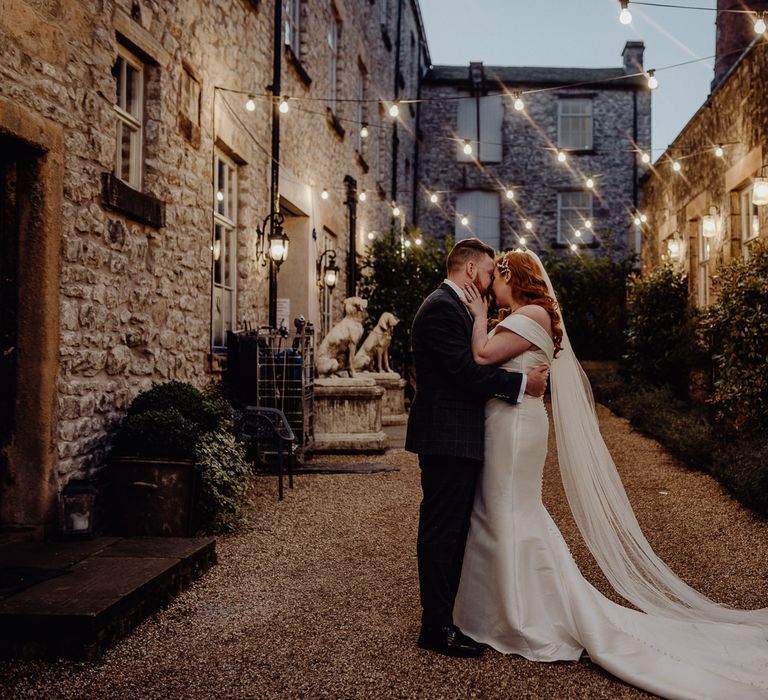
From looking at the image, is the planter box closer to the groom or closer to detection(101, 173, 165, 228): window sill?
detection(101, 173, 165, 228): window sill

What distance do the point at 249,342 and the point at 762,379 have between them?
14.8ft

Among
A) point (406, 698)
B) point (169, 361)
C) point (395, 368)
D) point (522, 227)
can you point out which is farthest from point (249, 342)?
point (522, 227)

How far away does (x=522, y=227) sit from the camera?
24.4 m

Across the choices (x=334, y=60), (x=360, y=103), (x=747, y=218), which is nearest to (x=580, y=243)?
(x=360, y=103)

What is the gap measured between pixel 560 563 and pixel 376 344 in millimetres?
7700

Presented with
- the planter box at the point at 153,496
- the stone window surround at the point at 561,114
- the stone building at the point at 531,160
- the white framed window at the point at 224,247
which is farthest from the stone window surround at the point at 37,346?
the stone window surround at the point at 561,114

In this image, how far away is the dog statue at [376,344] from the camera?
416 inches

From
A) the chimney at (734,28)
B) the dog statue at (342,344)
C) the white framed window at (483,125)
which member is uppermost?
the white framed window at (483,125)

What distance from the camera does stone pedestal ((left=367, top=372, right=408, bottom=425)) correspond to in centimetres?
1145

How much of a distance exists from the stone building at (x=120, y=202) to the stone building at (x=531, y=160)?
46.8ft

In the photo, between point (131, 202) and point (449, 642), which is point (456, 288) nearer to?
point (449, 642)

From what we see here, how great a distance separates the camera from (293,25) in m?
10.6

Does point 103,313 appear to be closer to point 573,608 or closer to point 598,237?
point 573,608

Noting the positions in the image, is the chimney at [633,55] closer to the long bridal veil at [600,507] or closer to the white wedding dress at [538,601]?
the long bridal veil at [600,507]
